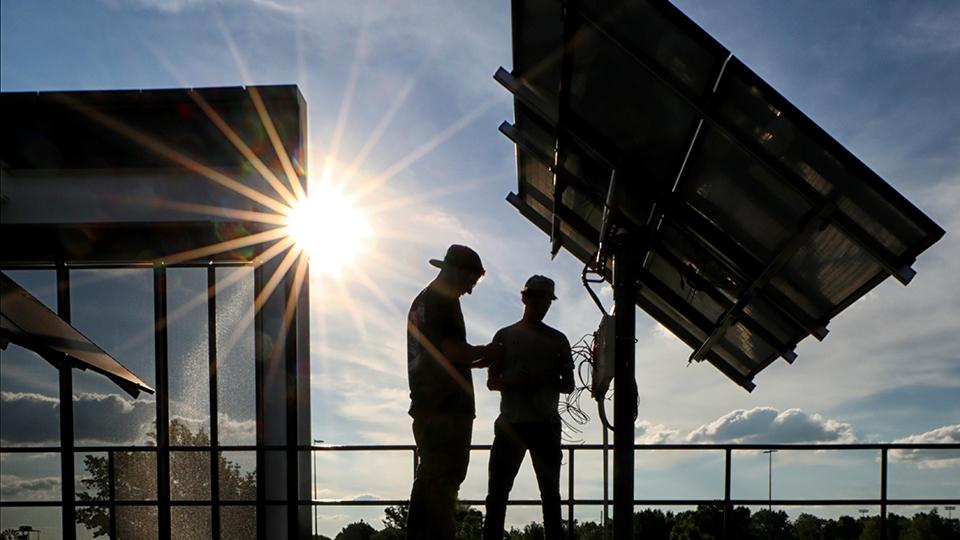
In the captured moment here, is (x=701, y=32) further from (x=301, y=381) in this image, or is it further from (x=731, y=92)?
(x=301, y=381)

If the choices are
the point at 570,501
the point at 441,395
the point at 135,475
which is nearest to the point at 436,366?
the point at 441,395

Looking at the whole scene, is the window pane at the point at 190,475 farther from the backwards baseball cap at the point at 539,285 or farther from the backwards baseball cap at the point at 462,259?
the backwards baseball cap at the point at 462,259

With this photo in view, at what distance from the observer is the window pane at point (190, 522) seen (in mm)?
8133

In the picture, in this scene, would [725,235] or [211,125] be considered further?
[211,125]

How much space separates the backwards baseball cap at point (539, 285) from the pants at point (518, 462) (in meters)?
0.65

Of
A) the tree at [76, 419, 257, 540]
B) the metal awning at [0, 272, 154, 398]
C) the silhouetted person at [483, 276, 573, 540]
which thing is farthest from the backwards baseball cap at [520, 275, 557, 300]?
Result: the tree at [76, 419, 257, 540]

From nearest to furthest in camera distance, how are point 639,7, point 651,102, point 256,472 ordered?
point 639,7, point 651,102, point 256,472

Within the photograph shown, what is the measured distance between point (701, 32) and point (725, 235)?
120 centimetres

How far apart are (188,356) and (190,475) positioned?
1170mm

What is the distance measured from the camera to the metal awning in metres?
3.64

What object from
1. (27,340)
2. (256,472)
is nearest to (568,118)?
(27,340)

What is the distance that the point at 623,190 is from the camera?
4.13 metres

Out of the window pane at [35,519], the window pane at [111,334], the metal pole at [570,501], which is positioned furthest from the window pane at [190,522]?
the metal pole at [570,501]

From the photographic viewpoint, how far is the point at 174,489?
26.9 ft
